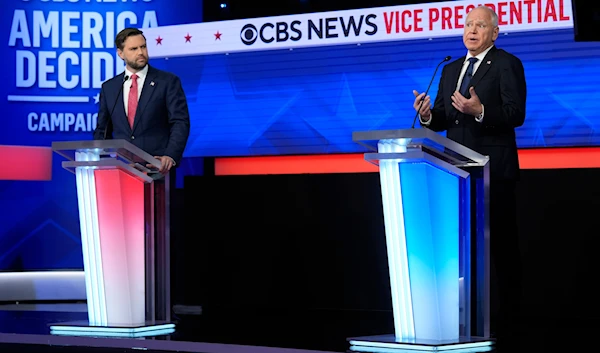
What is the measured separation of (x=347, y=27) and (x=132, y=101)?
1960 millimetres

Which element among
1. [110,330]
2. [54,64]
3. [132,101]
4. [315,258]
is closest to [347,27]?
[315,258]

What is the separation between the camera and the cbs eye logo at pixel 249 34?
6.20 metres

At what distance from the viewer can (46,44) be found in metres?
6.19

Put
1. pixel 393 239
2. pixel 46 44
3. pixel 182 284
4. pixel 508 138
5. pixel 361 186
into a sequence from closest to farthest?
pixel 393 239, pixel 508 138, pixel 361 186, pixel 182 284, pixel 46 44

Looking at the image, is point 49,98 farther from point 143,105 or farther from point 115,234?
point 115,234

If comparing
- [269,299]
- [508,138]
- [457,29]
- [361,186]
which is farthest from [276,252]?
[508,138]

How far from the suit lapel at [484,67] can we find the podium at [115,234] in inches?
52.6

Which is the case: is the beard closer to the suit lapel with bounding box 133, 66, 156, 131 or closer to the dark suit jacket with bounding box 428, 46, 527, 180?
the suit lapel with bounding box 133, 66, 156, 131

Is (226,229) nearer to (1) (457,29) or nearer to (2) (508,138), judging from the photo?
(1) (457,29)

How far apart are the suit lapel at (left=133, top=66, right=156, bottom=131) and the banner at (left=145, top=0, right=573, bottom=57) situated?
1776 millimetres

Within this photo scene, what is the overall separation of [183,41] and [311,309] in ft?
6.61

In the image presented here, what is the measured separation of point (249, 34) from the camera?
20.4 ft

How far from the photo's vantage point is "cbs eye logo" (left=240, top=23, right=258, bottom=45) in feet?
20.3

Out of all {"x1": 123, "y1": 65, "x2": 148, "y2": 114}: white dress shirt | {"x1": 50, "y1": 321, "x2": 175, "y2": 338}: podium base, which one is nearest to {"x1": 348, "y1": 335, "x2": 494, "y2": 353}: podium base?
{"x1": 50, "y1": 321, "x2": 175, "y2": 338}: podium base
